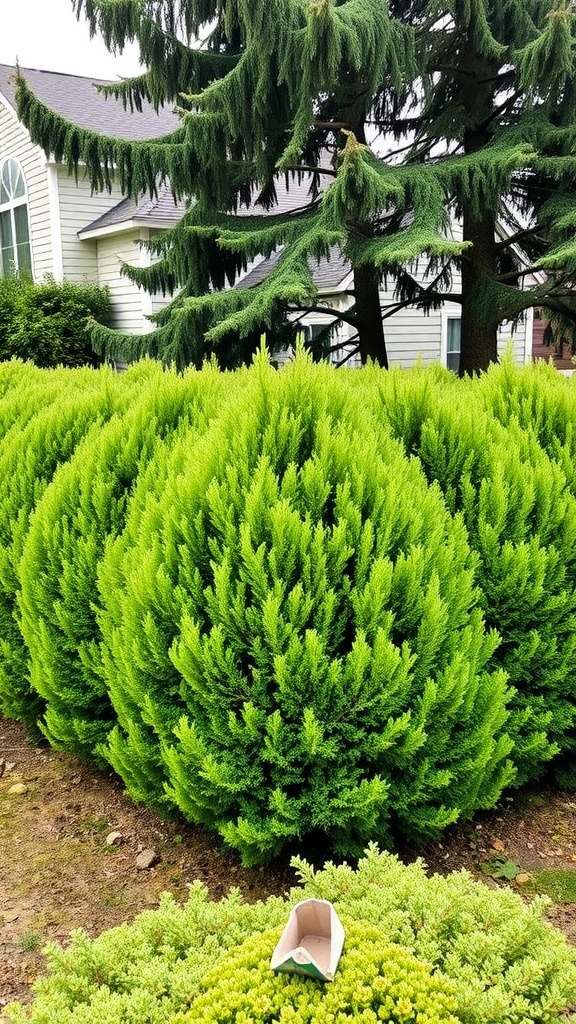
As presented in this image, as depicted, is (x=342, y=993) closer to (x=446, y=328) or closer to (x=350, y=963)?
(x=350, y=963)

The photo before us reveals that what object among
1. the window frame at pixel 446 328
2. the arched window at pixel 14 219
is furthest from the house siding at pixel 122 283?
the window frame at pixel 446 328

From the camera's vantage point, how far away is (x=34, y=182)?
52.5 feet

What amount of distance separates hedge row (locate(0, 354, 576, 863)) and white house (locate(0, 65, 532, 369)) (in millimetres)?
11190

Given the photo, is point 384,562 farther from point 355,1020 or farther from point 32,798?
point 32,798

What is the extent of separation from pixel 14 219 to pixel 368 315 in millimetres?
11192

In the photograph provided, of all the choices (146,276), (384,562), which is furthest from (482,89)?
(384,562)

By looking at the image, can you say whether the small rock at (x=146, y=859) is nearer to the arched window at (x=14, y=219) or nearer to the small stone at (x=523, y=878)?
the small stone at (x=523, y=878)

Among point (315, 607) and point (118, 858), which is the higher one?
point (315, 607)

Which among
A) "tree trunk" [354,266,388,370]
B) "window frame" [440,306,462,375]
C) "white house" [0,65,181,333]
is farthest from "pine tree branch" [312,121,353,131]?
"window frame" [440,306,462,375]

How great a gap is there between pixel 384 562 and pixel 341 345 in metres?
8.43

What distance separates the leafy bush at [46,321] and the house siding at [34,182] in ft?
4.96

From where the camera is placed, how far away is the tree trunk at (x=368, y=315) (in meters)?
9.70

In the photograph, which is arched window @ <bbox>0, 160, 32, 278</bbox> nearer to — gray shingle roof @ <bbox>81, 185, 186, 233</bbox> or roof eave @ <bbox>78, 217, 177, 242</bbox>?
roof eave @ <bbox>78, 217, 177, 242</bbox>

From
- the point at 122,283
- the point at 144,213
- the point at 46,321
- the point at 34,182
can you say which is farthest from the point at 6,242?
the point at 144,213
